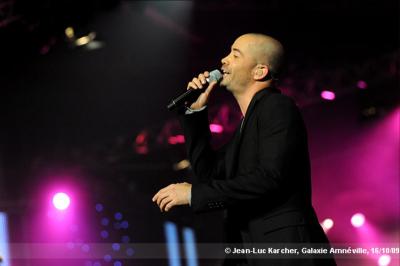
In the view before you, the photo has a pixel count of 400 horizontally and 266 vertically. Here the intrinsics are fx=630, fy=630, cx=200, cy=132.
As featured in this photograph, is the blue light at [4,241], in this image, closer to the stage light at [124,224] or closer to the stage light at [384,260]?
the stage light at [124,224]

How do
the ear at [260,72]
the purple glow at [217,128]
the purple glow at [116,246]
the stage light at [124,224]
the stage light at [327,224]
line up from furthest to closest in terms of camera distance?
the purple glow at [217,128]
the stage light at [327,224]
the stage light at [124,224]
the purple glow at [116,246]
the ear at [260,72]

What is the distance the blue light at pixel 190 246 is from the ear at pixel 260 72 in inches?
132

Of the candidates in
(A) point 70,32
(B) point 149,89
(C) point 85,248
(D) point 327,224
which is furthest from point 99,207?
(D) point 327,224

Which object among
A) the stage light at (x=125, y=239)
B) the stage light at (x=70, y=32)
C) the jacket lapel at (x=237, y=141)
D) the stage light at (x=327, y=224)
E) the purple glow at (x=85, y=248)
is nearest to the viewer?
the jacket lapel at (x=237, y=141)

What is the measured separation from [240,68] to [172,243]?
3.65 m

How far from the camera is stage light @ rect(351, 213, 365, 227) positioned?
792 centimetres

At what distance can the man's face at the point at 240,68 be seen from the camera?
95.5 inches

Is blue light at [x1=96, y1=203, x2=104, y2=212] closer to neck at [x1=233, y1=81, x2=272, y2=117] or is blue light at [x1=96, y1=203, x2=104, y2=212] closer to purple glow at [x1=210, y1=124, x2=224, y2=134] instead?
purple glow at [x1=210, y1=124, x2=224, y2=134]

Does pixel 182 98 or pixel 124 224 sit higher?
pixel 124 224

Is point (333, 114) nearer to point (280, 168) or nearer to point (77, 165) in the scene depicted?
point (77, 165)

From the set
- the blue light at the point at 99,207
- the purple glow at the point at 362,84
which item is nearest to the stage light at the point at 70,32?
the blue light at the point at 99,207

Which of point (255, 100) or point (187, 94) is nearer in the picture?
point (255, 100)

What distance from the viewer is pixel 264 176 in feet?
6.91

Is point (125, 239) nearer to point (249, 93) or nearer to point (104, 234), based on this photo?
point (104, 234)
